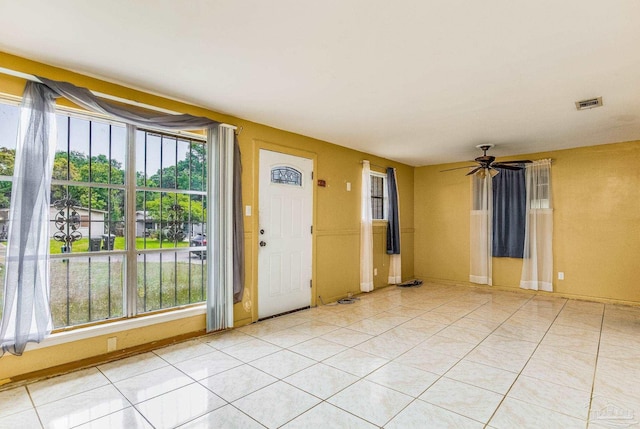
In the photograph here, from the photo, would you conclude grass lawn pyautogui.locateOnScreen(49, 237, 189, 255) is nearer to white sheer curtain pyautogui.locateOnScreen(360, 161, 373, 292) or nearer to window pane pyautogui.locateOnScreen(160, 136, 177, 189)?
window pane pyautogui.locateOnScreen(160, 136, 177, 189)

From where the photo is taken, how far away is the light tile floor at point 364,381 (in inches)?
84.3

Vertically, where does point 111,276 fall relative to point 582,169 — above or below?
below

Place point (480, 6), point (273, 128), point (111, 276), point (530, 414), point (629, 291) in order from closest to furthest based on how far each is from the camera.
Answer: point (480, 6) → point (530, 414) → point (111, 276) → point (273, 128) → point (629, 291)

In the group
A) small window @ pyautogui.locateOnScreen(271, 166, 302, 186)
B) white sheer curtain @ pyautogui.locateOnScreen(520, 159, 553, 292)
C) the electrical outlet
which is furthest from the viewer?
white sheer curtain @ pyautogui.locateOnScreen(520, 159, 553, 292)

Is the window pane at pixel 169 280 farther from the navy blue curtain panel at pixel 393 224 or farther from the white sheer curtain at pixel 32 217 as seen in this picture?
the navy blue curtain panel at pixel 393 224

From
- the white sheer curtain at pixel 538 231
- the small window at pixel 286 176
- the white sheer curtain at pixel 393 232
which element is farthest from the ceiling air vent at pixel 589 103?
the small window at pixel 286 176

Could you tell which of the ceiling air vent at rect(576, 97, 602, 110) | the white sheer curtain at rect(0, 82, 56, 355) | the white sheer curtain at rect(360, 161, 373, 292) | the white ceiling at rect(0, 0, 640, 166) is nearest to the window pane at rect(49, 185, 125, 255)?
the white sheer curtain at rect(0, 82, 56, 355)

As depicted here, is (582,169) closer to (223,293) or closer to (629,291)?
(629,291)

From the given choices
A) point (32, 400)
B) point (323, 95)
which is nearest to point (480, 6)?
point (323, 95)

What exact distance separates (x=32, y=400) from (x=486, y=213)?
261 inches

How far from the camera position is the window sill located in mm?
2701

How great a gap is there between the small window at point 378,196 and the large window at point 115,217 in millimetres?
3412

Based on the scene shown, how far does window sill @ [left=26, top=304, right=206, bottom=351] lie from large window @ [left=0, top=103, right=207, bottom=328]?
0.41 feet

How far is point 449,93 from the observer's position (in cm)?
322
